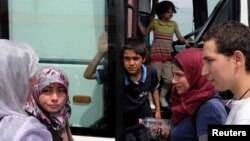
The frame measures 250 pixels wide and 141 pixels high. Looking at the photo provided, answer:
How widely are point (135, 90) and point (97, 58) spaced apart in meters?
0.43

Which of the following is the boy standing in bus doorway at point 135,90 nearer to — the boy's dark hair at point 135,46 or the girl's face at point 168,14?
the boy's dark hair at point 135,46

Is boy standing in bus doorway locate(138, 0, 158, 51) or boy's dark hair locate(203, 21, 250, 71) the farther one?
boy standing in bus doorway locate(138, 0, 158, 51)

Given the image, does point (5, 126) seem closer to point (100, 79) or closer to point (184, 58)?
point (184, 58)

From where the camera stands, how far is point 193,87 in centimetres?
216

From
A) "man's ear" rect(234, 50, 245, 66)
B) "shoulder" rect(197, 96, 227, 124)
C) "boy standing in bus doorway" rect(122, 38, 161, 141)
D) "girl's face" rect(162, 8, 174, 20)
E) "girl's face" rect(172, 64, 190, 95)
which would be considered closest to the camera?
"man's ear" rect(234, 50, 245, 66)

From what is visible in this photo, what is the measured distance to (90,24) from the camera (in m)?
2.83

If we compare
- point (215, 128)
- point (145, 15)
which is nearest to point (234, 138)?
point (215, 128)

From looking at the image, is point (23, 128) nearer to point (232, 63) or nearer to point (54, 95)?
point (232, 63)

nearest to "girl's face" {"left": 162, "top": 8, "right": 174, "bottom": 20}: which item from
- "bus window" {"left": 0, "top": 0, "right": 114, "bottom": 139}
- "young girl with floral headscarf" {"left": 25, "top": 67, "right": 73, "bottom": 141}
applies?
"bus window" {"left": 0, "top": 0, "right": 114, "bottom": 139}

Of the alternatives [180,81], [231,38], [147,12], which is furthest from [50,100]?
[147,12]

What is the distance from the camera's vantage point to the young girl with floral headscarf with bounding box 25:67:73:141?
2375mm

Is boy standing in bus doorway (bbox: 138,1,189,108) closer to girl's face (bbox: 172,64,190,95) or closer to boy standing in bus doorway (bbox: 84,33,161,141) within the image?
boy standing in bus doorway (bbox: 84,33,161,141)

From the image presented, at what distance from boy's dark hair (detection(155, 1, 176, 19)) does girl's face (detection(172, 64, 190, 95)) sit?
2.65 meters

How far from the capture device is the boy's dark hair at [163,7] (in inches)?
191
